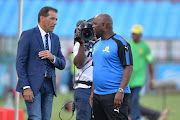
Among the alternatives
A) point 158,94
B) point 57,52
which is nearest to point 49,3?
point 158,94

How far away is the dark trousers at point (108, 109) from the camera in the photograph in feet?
19.2

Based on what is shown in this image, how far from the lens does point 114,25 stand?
70.1ft

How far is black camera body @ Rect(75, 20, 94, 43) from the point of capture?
21.4ft

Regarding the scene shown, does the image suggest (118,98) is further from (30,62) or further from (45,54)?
(30,62)

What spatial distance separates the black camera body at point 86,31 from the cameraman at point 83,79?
0.53 ft

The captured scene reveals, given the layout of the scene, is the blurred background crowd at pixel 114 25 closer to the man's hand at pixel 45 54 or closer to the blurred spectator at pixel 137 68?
the blurred spectator at pixel 137 68

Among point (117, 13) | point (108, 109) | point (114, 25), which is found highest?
point (117, 13)

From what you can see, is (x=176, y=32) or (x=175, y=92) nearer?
(x=175, y=92)

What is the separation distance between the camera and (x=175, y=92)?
22.5 meters

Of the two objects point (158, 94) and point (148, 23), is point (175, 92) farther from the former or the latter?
point (148, 23)

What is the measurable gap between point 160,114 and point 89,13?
16246 millimetres

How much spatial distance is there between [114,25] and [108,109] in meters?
15.6

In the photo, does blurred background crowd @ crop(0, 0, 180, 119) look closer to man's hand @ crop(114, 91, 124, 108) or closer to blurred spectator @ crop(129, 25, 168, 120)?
blurred spectator @ crop(129, 25, 168, 120)

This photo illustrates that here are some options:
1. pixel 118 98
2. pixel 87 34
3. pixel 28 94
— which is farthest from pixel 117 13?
pixel 118 98
